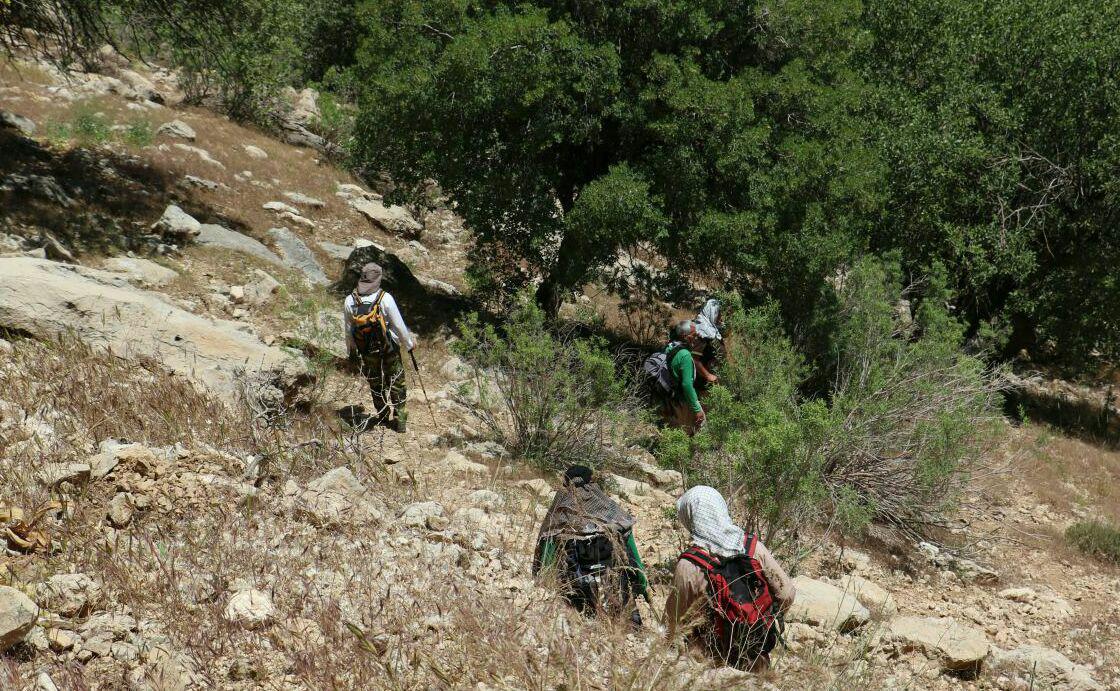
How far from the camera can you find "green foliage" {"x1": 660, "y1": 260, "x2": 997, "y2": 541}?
591 cm

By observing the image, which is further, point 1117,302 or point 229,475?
point 1117,302

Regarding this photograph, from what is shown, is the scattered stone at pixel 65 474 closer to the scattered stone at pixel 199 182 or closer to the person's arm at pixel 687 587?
the person's arm at pixel 687 587

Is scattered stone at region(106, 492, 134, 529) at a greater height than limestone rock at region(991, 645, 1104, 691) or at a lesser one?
greater

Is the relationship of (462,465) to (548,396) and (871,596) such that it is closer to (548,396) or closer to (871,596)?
(548,396)

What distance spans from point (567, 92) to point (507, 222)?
1.88 metres

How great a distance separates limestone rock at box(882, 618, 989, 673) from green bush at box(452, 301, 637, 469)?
2.59 m

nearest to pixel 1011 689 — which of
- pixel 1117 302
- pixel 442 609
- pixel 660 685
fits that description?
pixel 660 685

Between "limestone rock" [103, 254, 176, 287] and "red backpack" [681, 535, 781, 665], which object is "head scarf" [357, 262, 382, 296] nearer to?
"limestone rock" [103, 254, 176, 287]

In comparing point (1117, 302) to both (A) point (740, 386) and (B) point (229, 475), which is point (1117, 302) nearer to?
(A) point (740, 386)

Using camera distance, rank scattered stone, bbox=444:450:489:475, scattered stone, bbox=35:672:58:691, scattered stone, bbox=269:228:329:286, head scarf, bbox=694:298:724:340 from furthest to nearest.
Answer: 1. scattered stone, bbox=269:228:329:286
2. head scarf, bbox=694:298:724:340
3. scattered stone, bbox=444:450:489:475
4. scattered stone, bbox=35:672:58:691

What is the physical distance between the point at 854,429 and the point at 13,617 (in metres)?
6.19

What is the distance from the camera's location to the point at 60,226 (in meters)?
9.35

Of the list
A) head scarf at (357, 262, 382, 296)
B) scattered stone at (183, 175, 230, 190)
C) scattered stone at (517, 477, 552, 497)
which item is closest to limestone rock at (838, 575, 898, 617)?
scattered stone at (517, 477, 552, 497)

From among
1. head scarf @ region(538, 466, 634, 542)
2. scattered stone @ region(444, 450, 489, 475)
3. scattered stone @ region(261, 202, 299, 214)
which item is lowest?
scattered stone @ region(261, 202, 299, 214)
